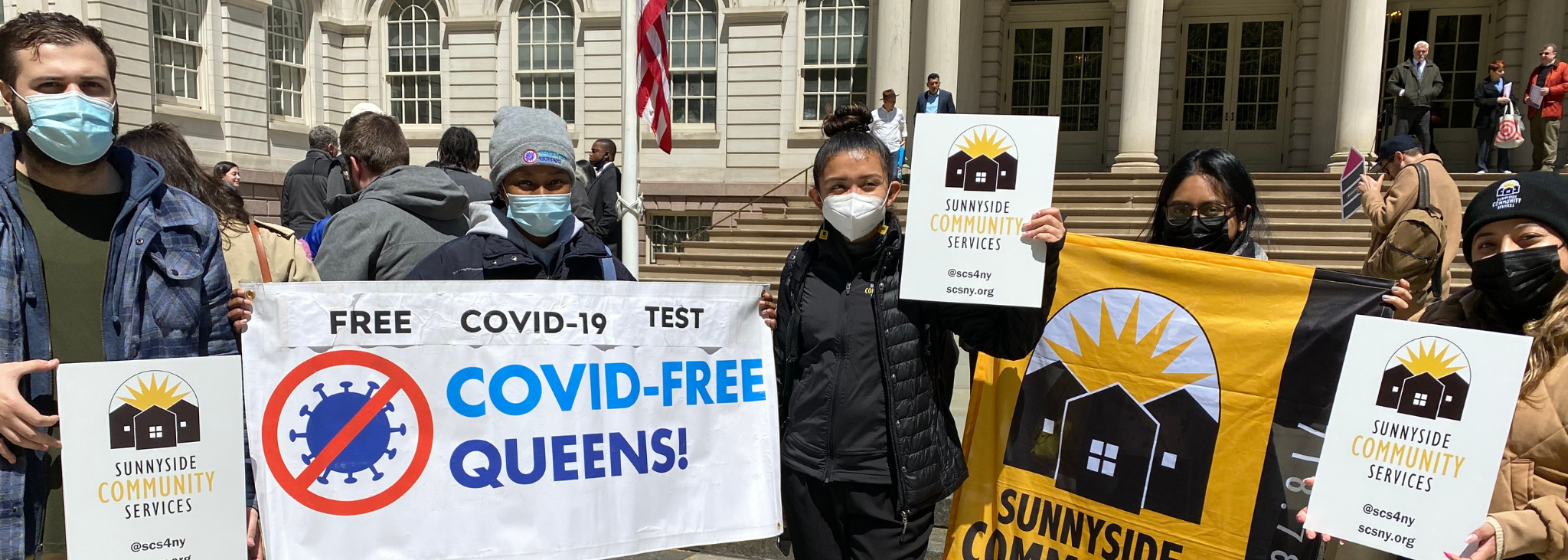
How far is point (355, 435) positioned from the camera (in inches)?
115

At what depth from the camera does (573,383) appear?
3117 mm

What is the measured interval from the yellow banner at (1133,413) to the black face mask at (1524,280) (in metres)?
0.58

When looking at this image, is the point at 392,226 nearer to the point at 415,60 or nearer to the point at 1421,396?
the point at 1421,396

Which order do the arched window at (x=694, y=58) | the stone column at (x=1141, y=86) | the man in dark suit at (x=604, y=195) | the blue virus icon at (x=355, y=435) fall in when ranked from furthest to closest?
the arched window at (x=694, y=58)
the stone column at (x=1141, y=86)
the man in dark suit at (x=604, y=195)
the blue virus icon at (x=355, y=435)

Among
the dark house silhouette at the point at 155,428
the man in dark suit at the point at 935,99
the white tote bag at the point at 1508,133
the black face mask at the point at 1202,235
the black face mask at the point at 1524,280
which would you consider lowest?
the dark house silhouette at the point at 155,428

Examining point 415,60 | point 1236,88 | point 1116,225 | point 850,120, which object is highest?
point 415,60

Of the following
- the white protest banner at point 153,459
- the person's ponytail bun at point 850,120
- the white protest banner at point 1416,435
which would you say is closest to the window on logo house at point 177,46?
the white protest banner at point 153,459

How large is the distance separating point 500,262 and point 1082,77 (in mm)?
18834

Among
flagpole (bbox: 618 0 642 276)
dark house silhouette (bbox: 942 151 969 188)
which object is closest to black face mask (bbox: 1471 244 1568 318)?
dark house silhouette (bbox: 942 151 969 188)

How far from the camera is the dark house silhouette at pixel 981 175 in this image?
2803mm

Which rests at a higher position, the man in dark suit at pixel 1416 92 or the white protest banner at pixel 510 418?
the man in dark suit at pixel 1416 92

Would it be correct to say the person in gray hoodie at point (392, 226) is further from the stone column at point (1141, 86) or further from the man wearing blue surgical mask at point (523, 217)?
the stone column at point (1141, 86)

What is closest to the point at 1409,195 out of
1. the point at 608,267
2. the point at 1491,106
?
the point at 608,267

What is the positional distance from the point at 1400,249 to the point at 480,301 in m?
6.10
